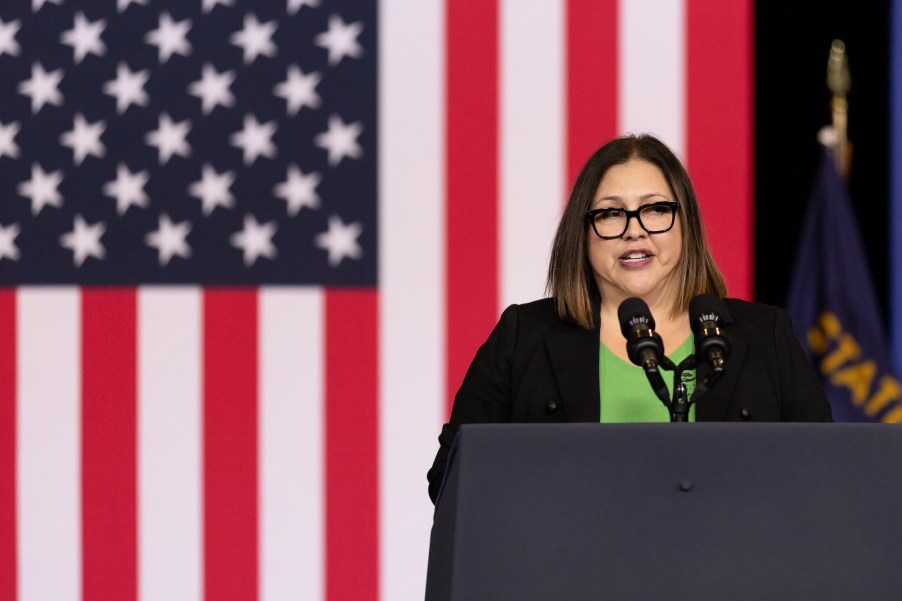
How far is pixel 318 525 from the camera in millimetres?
2744

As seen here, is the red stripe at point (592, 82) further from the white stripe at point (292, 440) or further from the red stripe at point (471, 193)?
the white stripe at point (292, 440)

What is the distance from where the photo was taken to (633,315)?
1188 mm

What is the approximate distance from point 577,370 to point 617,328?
12 cm

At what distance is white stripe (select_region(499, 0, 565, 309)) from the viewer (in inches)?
107

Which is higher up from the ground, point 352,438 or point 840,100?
point 840,100

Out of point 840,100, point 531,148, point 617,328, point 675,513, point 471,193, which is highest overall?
point 840,100

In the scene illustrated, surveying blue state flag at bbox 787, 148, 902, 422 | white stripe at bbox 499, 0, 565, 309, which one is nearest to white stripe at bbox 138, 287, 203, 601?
white stripe at bbox 499, 0, 565, 309

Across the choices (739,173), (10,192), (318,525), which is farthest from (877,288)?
(10,192)

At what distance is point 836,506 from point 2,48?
263cm

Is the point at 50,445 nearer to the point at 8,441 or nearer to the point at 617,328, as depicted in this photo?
the point at 8,441

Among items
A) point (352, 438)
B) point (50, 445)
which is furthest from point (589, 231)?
point (50, 445)

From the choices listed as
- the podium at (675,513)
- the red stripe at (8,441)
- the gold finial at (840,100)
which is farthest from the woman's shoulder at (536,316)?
the red stripe at (8,441)

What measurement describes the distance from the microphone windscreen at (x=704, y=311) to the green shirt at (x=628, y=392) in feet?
1.04

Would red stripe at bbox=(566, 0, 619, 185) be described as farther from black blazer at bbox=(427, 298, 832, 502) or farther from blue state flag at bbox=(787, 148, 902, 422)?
black blazer at bbox=(427, 298, 832, 502)
